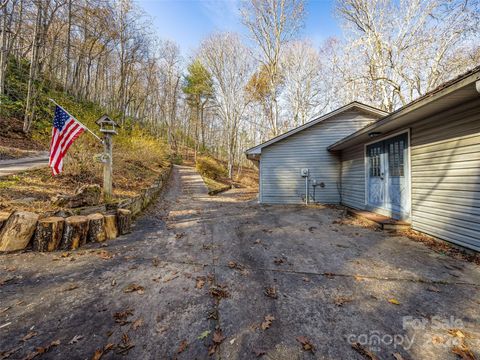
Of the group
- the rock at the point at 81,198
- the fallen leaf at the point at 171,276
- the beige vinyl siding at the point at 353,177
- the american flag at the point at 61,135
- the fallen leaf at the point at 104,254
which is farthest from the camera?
the beige vinyl siding at the point at 353,177

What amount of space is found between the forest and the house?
5778 mm

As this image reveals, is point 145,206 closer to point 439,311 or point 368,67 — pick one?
point 439,311

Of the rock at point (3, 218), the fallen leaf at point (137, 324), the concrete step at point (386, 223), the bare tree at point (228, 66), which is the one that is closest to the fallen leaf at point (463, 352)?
the fallen leaf at point (137, 324)

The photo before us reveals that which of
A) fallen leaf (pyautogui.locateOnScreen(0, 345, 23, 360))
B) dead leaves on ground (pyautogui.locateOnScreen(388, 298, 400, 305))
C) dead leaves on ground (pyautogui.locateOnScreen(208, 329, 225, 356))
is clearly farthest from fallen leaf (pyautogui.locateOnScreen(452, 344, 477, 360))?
fallen leaf (pyautogui.locateOnScreen(0, 345, 23, 360))

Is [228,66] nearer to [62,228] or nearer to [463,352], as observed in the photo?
[62,228]

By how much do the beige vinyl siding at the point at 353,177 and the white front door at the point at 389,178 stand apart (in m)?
0.37

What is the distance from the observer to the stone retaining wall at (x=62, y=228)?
3385mm

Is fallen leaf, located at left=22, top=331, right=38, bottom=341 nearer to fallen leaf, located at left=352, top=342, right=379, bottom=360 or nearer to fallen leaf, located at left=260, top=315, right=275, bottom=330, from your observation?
fallen leaf, located at left=260, top=315, right=275, bottom=330

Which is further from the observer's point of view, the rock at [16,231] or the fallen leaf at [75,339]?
the rock at [16,231]

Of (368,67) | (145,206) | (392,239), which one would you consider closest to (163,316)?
(392,239)

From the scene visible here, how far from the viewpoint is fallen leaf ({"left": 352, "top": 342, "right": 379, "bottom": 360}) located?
1676 millimetres

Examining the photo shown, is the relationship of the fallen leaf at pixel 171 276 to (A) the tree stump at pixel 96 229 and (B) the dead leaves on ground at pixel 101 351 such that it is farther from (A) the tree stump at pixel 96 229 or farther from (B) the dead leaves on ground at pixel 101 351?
(A) the tree stump at pixel 96 229

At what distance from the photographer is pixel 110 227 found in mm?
4352

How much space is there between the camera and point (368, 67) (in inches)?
480
